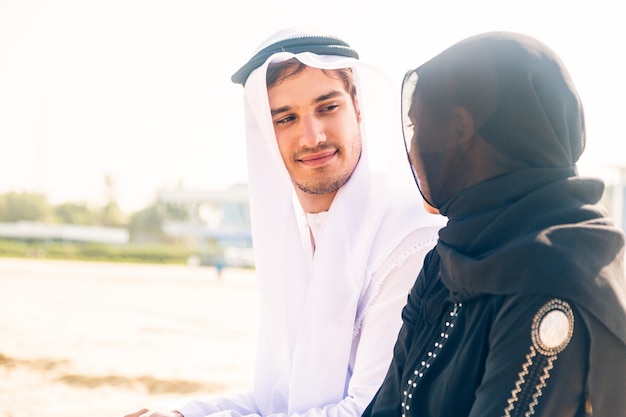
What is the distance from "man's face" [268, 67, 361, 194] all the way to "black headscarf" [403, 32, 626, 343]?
36.1 inches

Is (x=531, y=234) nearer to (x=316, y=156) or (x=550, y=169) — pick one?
(x=550, y=169)

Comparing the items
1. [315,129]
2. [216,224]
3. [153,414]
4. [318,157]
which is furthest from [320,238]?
[216,224]

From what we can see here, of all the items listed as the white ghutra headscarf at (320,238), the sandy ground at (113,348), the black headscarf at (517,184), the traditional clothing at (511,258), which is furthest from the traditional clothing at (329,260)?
the sandy ground at (113,348)

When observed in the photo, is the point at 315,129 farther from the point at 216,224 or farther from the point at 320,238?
the point at 216,224

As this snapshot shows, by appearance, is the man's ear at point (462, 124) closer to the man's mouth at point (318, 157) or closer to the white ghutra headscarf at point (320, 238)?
the white ghutra headscarf at point (320, 238)

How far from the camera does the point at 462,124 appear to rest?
159cm

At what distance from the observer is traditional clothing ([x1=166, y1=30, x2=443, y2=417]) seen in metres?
2.30

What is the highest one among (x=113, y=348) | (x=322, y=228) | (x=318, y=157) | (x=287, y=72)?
(x=287, y=72)

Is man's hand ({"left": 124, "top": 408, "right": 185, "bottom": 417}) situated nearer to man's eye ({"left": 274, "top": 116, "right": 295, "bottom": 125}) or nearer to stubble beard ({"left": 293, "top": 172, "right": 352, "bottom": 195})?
stubble beard ({"left": 293, "top": 172, "right": 352, "bottom": 195})

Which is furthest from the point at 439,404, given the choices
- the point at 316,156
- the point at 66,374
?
the point at 66,374

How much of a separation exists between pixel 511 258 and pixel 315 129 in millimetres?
1362

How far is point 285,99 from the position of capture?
267cm

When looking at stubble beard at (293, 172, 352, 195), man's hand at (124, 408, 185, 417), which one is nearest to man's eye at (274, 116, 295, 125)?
stubble beard at (293, 172, 352, 195)

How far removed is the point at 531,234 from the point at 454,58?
48cm
